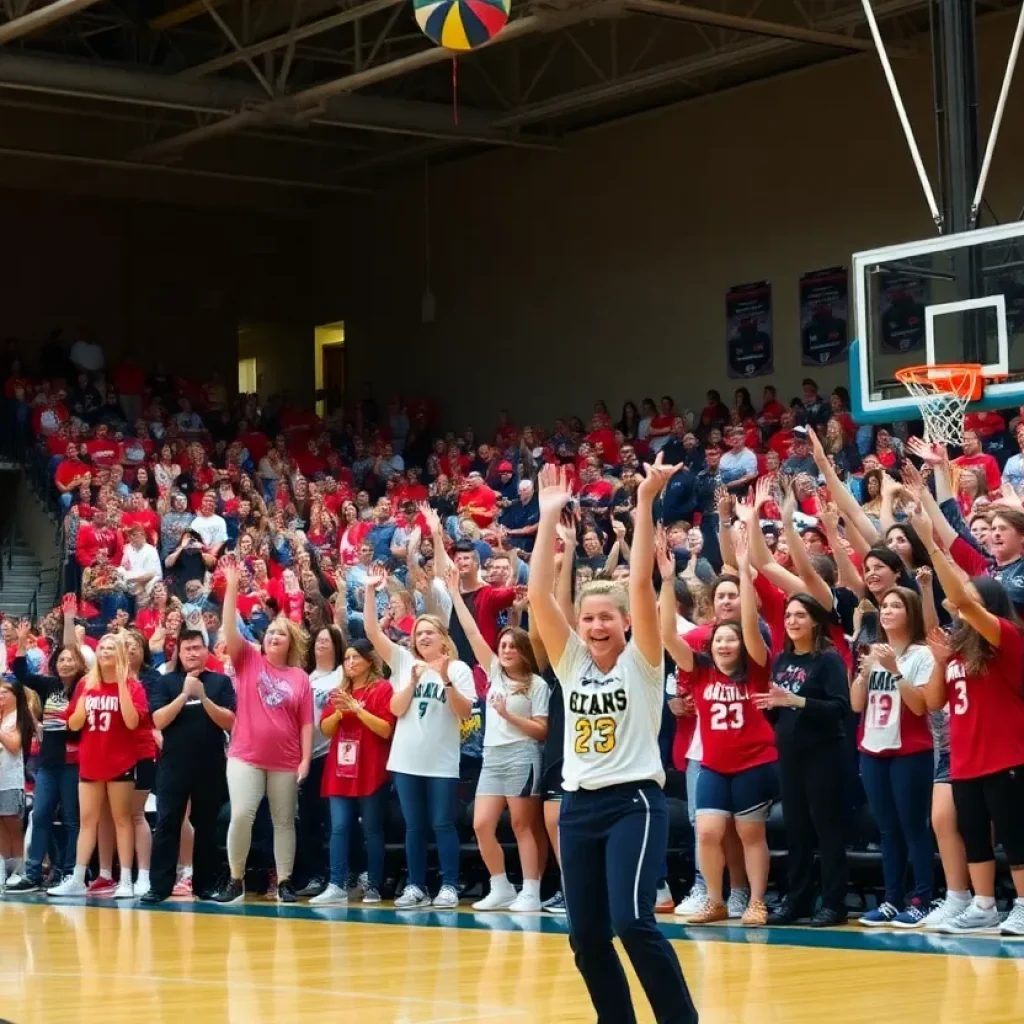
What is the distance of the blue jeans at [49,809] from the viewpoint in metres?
14.1

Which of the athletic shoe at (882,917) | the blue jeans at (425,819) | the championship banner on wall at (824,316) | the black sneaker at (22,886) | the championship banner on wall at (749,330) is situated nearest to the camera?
the athletic shoe at (882,917)

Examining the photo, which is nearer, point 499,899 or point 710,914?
point 710,914

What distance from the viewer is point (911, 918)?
9703mm

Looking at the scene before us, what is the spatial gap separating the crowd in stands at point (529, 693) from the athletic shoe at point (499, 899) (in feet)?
0.08

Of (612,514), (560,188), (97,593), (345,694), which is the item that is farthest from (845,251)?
(345,694)

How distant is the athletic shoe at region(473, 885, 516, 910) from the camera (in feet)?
37.7

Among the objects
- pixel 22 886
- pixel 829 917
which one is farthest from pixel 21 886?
pixel 829 917

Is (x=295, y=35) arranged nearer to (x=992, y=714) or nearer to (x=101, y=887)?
(x=101, y=887)

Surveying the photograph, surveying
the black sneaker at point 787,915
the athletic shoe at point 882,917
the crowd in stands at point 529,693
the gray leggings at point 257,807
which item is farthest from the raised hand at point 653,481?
the gray leggings at point 257,807

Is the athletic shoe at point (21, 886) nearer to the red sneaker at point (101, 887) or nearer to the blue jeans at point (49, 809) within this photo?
the blue jeans at point (49, 809)

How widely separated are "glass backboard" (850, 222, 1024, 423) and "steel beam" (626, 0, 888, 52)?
10448 millimetres

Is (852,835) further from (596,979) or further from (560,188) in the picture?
(560,188)

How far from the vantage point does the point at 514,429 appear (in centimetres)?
2672

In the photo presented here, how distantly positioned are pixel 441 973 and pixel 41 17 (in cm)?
1412
